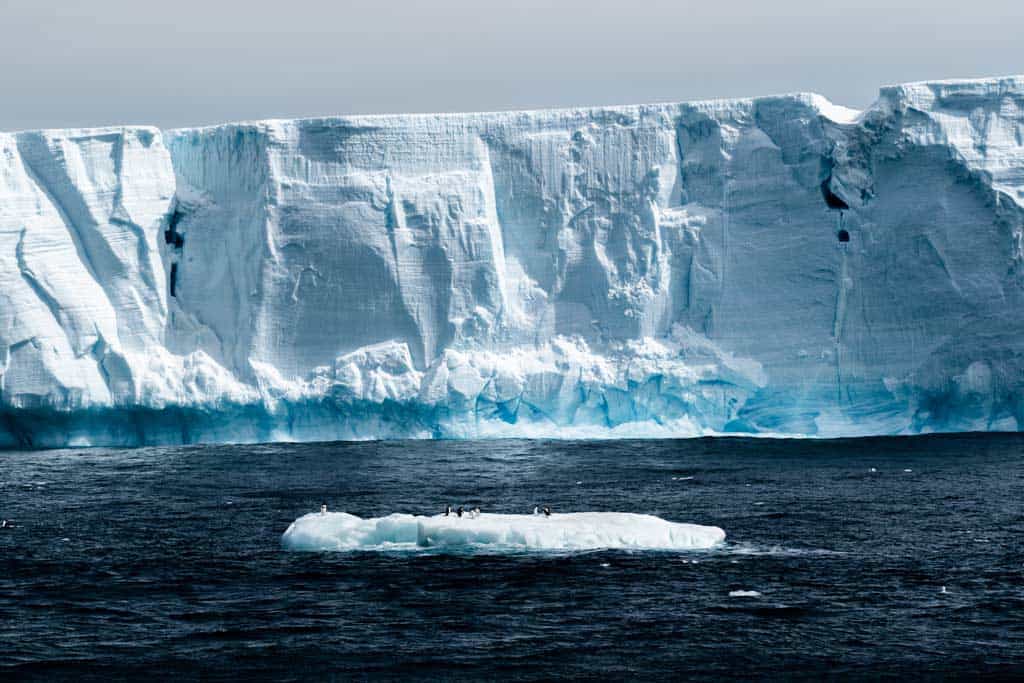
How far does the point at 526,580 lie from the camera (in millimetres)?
19531

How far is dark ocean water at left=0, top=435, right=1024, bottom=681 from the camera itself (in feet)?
52.3

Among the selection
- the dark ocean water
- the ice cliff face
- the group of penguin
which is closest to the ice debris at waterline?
the group of penguin

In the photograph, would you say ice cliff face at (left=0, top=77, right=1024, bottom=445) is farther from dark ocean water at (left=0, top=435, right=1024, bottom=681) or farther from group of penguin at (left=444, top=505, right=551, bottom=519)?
group of penguin at (left=444, top=505, right=551, bottom=519)

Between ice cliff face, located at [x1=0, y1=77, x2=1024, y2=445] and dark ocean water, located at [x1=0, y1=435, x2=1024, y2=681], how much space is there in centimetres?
407

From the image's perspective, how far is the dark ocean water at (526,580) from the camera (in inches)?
628

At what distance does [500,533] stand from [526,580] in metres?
2.19

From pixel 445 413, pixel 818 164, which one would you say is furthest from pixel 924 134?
pixel 445 413

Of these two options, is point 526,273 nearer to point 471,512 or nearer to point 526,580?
point 471,512

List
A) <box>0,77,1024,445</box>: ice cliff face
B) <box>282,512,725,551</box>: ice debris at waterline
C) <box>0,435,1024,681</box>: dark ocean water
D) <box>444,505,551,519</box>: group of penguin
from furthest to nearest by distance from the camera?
<box>0,77,1024,445</box>: ice cliff face < <box>444,505,551,519</box>: group of penguin < <box>282,512,725,551</box>: ice debris at waterline < <box>0,435,1024,681</box>: dark ocean water

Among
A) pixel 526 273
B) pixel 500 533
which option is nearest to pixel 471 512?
pixel 500 533

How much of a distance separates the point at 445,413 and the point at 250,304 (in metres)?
5.16

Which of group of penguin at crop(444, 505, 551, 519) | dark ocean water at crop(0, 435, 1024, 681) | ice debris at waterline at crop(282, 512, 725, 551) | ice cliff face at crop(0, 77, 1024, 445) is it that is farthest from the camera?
ice cliff face at crop(0, 77, 1024, 445)

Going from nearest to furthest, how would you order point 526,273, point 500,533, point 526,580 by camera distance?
1. point 526,580
2. point 500,533
3. point 526,273

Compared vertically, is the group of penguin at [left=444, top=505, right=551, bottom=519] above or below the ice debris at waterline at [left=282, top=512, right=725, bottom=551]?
above
